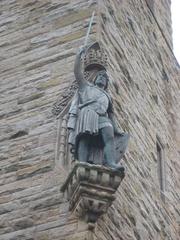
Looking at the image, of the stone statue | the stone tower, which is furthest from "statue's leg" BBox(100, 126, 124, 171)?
the stone tower

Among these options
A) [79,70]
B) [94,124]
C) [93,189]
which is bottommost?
[93,189]

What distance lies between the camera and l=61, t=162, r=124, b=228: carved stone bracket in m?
8.41

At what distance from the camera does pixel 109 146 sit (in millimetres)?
8773

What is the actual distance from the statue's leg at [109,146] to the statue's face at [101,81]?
0.75 meters

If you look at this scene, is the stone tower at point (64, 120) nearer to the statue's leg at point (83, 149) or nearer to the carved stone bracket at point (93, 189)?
the carved stone bracket at point (93, 189)

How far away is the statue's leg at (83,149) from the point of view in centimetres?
868

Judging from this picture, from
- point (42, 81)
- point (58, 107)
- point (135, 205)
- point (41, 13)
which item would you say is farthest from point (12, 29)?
point (135, 205)

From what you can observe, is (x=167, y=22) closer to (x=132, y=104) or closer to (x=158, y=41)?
(x=158, y=41)

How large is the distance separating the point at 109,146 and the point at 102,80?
1031 mm

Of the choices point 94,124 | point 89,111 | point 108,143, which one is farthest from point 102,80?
point 108,143

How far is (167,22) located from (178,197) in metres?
4.12

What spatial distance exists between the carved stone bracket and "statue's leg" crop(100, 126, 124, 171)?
6.8 inches

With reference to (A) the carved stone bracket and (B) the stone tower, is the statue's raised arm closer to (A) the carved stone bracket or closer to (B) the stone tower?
(B) the stone tower

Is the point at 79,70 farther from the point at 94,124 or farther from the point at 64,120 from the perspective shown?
the point at 94,124
